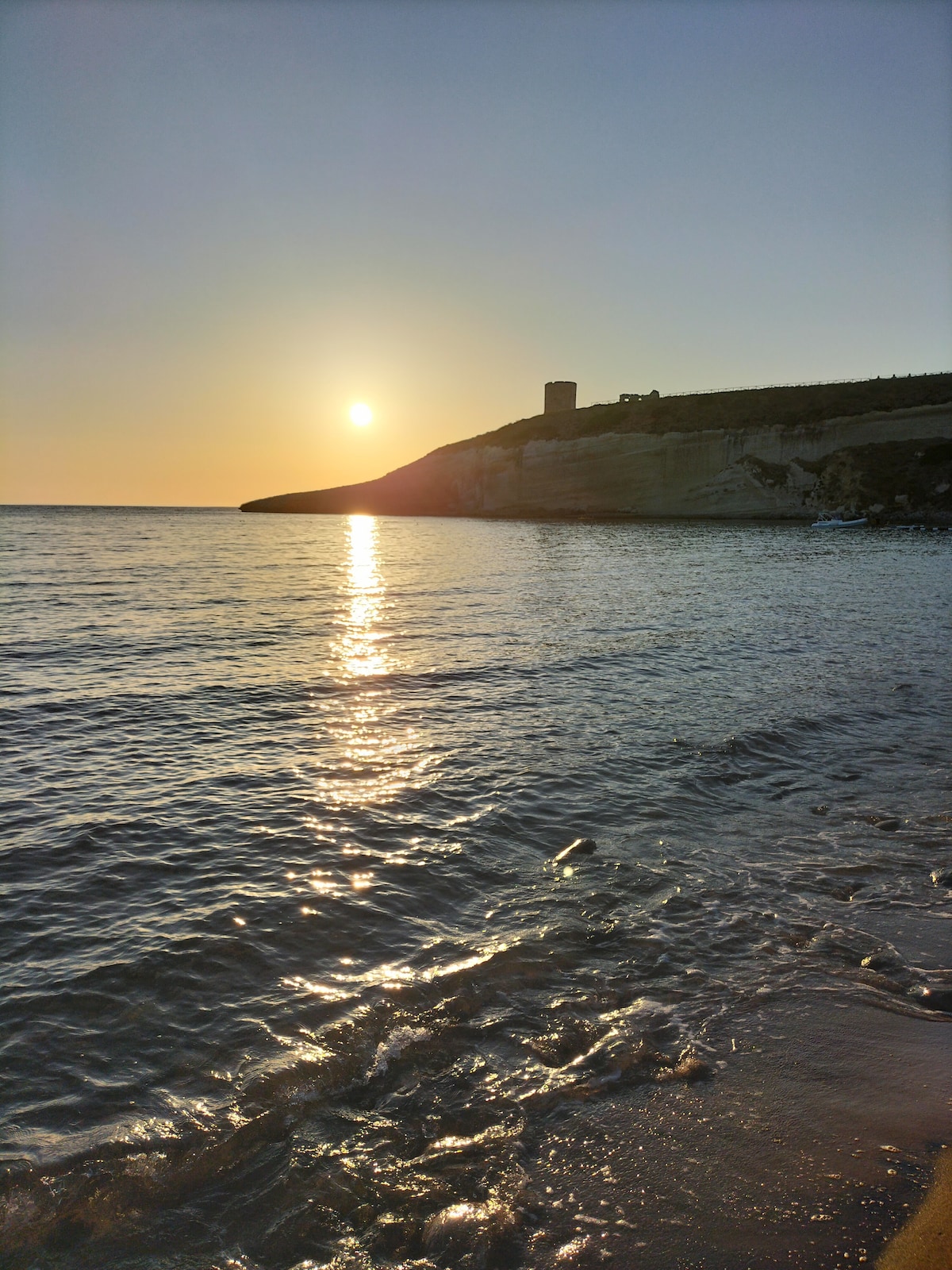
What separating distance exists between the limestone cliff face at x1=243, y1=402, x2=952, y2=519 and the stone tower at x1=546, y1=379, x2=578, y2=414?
1654cm

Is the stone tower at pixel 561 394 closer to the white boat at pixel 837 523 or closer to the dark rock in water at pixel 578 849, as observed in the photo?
the white boat at pixel 837 523

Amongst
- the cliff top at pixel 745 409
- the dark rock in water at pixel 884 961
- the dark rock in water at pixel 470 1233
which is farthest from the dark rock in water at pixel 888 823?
the cliff top at pixel 745 409

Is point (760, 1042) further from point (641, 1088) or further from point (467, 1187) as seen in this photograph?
point (467, 1187)

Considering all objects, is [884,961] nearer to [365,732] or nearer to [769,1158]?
[769,1158]

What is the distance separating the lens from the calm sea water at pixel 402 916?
10.9 feet

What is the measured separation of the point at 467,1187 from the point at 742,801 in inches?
218

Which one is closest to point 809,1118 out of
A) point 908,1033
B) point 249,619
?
point 908,1033

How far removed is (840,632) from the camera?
708 inches

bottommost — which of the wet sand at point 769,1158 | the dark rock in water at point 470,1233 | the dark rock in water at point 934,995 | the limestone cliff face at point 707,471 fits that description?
the dark rock in water at point 470,1233

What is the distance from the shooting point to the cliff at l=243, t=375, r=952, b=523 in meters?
75.6

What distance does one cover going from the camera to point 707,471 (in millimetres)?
83750

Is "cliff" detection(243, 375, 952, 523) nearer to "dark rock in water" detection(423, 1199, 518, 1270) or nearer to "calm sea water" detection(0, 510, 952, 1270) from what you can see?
"calm sea water" detection(0, 510, 952, 1270)

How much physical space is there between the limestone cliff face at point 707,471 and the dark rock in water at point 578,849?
261 ft

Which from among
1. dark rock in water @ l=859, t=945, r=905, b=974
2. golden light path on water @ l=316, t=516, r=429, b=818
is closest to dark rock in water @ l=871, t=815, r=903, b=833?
dark rock in water @ l=859, t=945, r=905, b=974
